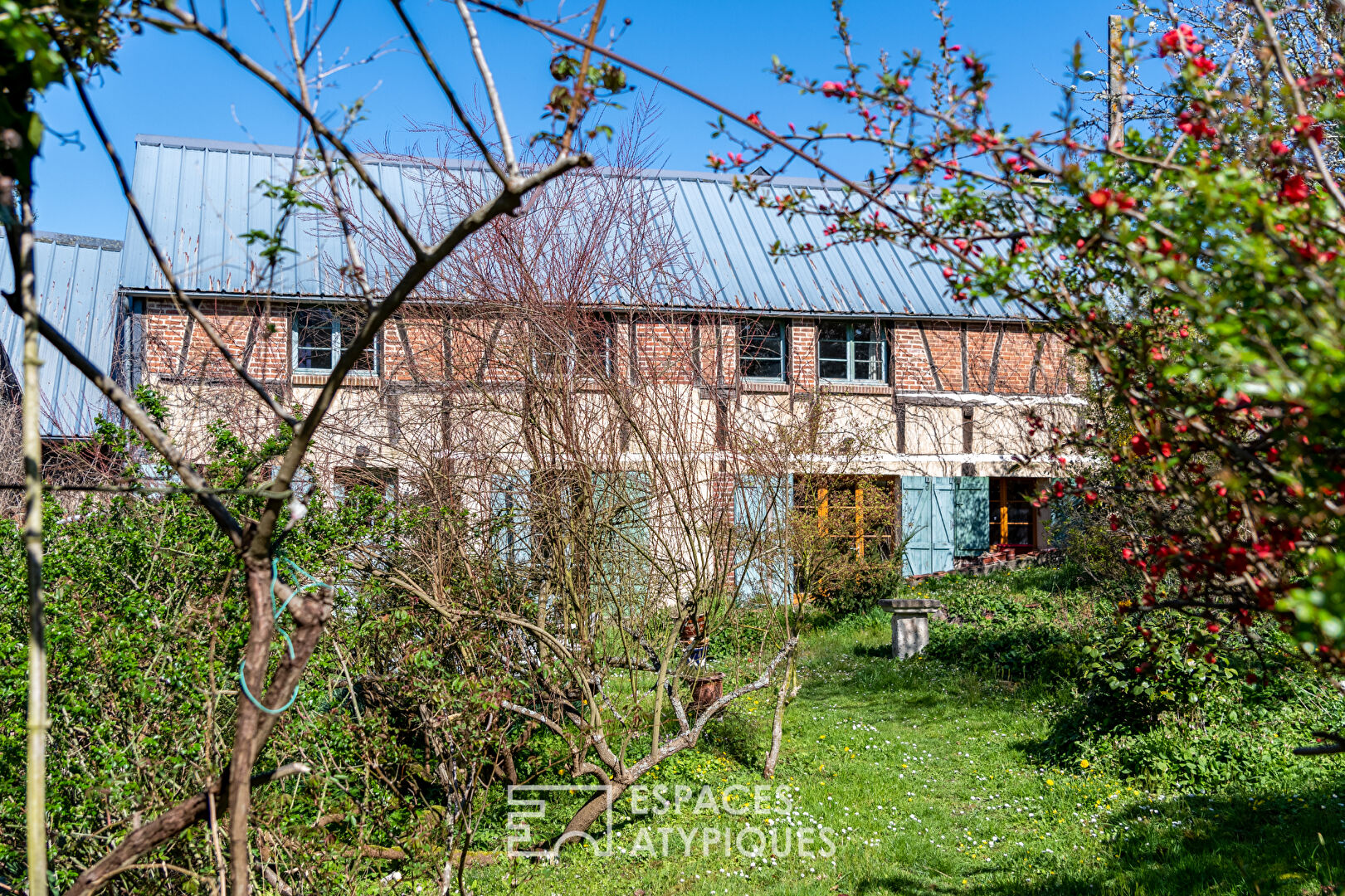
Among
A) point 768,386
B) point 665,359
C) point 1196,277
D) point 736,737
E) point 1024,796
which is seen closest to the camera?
point 1196,277

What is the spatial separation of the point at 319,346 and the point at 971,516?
361 inches

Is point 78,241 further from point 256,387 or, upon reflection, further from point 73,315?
point 256,387

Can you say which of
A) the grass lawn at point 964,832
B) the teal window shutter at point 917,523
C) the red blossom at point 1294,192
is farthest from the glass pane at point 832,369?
the red blossom at point 1294,192

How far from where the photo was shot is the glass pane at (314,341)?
1190 centimetres

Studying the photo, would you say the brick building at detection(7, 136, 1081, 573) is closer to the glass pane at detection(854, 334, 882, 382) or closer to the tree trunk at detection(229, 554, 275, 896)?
the glass pane at detection(854, 334, 882, 382)

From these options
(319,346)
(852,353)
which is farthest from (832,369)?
(319,346)

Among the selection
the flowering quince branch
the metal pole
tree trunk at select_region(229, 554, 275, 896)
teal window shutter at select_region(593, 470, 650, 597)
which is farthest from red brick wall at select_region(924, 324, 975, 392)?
the metal pole

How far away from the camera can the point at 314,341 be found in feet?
39.9

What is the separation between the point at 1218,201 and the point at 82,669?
158 inches

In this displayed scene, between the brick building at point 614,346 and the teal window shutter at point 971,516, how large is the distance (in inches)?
1.1

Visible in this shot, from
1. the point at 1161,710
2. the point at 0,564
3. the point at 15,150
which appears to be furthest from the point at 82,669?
the point at 1161,710

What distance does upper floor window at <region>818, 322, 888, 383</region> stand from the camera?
1372cm

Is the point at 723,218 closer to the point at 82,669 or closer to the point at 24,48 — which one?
the point at 82,669

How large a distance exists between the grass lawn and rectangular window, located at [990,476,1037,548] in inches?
293
